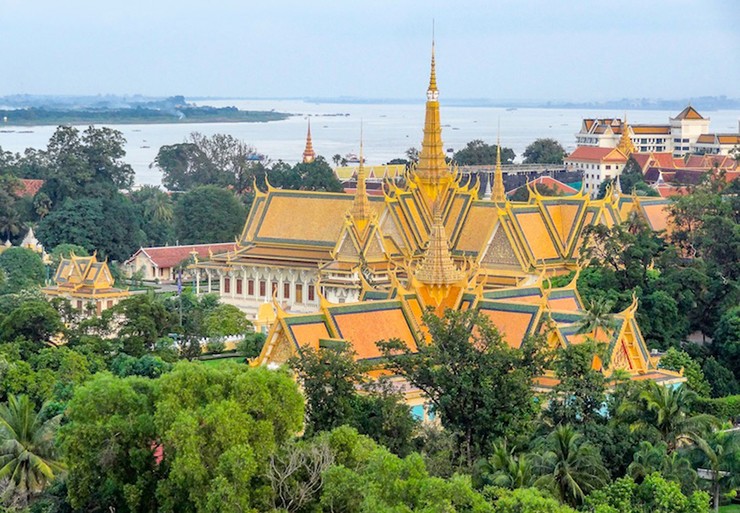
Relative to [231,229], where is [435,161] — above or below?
above

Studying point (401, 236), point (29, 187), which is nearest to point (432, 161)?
point (401, 236)

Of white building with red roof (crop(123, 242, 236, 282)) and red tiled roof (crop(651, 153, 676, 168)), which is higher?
white building with red roof (crop(123, 242, 236, 282))

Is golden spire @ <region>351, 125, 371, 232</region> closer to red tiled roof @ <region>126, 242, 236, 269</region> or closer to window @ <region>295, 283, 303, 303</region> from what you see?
window @ <region>295, 283, 303, 303</region>

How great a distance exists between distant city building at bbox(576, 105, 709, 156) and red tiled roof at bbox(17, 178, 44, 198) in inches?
2118

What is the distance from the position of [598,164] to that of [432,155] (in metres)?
56.3

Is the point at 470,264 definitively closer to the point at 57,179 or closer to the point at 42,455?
the point at 42,455

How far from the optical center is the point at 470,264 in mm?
47812

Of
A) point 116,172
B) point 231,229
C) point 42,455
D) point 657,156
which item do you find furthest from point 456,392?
point 657,156

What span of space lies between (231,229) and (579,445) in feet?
154

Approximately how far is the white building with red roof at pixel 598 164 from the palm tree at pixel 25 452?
251ft

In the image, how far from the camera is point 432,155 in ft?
179

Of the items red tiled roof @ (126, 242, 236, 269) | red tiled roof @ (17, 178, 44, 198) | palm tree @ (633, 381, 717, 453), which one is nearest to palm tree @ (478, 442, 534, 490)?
palm tree @ (633, 381, 717, 453)

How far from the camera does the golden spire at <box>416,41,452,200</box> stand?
54.0m

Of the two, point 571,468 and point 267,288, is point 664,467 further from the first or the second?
point 267,288
